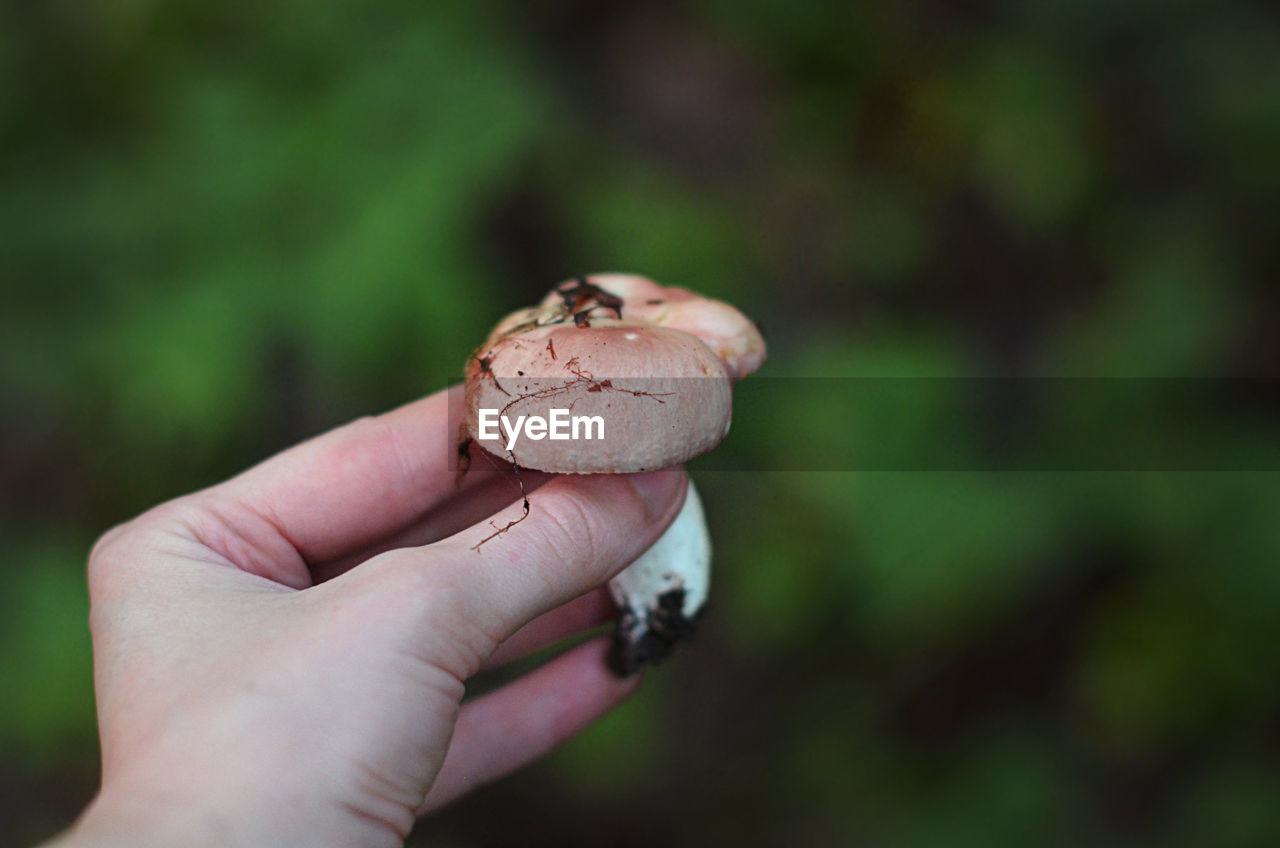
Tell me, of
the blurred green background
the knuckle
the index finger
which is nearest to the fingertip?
the knuckle

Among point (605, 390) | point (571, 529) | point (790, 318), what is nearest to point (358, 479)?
point (571, 529)

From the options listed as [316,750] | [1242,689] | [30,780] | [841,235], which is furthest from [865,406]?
[30,780]

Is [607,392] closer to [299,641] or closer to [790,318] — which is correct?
[299,641]

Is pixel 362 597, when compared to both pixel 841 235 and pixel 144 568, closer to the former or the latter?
pixel 144 568

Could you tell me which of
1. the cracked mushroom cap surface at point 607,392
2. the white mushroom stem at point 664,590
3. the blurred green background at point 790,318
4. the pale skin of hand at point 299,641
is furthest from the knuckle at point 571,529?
the blurred green background at point 790,318
